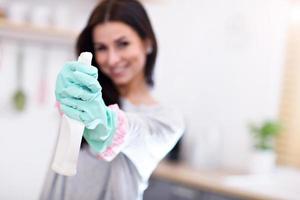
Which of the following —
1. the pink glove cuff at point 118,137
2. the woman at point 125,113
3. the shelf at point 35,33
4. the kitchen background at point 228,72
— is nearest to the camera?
the pink glove cuff at point 118,137

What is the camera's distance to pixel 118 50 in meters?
0.86

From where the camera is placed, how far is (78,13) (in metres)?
1.34

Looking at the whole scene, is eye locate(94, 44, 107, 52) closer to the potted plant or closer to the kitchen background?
the kitchen background

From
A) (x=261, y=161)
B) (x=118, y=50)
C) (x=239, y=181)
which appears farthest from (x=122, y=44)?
(x=261, y=161)

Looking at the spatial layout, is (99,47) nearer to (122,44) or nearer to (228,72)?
(122,44)

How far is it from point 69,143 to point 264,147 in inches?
60.3

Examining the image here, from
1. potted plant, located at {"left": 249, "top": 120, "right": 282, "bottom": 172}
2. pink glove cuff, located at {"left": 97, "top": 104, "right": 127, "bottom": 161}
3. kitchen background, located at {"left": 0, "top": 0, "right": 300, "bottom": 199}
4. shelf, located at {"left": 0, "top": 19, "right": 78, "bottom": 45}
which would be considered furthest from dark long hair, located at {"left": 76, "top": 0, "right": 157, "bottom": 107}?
potted plant, located at {"left": 249, "top": 120, "right": 282, "bottom": 172}

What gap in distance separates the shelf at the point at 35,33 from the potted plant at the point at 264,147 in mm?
1015

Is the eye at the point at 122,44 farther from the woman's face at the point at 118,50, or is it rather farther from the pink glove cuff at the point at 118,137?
the pink glove cuff at the point at 118,137

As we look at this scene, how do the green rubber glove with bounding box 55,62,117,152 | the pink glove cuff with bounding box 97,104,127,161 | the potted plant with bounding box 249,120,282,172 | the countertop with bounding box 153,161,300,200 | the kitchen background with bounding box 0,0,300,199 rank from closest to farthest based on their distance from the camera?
the green rubber glove with bounding box 55,62,117,152
the pink glove cuff with bounding box 97,104,127,161
the countertop with bounding box 153,161,300,200
the potted plant with bounding box 249,120,282,172
the kitchen background with bounding box 0,0,300,199

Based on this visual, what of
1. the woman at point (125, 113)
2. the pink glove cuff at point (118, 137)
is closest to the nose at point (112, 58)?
the woman at point (125, 113)

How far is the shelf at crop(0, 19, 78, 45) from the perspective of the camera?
4.12ft

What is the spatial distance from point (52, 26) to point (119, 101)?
0.59 metres

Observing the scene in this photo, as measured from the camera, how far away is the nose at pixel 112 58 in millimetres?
837
